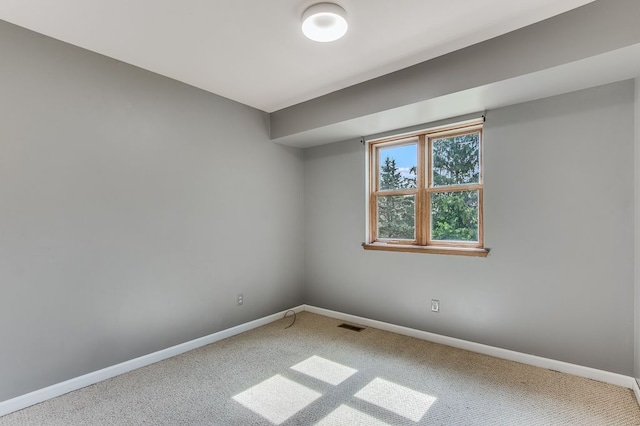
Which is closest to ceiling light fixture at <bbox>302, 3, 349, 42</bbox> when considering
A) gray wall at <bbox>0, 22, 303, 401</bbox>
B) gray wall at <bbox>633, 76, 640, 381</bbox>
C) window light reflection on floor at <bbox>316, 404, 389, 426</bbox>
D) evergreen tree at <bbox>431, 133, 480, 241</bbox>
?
gray wall at <bbox>0, 22, 303, 401</bbox>

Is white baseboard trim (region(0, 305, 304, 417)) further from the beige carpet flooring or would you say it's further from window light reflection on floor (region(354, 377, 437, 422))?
window light reflection on floor (region(354, 377, 437, 422))

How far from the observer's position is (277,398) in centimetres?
212

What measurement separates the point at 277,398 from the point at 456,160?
8.58 feet

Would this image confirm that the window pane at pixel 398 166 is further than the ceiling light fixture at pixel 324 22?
Yes

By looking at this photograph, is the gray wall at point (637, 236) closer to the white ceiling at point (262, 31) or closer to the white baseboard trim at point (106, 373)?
the white ceiling at point (262, 31)

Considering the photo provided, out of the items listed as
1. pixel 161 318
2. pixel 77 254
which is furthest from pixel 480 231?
pixel 77 254

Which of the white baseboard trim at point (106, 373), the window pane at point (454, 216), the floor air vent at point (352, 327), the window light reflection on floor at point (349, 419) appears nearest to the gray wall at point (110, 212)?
the white baseboard trim at point (106, 373)

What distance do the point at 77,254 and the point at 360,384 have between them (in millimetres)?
2288

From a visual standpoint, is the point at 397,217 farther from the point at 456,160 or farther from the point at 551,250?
the point at 551,250

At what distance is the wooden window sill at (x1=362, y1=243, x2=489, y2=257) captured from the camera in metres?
2.82

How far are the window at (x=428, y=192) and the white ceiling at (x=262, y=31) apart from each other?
0.94m

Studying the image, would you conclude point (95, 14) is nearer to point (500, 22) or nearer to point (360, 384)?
point (500, 22)

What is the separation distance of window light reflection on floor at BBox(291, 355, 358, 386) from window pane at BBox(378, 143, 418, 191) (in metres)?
1.95

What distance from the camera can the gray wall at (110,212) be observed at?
205 cm
